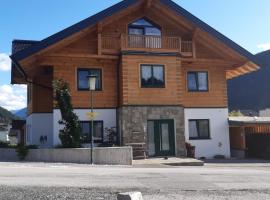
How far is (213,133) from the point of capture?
2739cm

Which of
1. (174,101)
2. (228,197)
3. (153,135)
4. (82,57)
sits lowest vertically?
(228,197)

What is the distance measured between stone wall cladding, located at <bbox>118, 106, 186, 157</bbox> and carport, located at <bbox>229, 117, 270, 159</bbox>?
12.9 ft

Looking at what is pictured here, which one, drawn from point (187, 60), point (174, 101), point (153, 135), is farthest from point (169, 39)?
point (153, 135)

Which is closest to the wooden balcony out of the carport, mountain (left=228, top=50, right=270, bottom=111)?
the carport

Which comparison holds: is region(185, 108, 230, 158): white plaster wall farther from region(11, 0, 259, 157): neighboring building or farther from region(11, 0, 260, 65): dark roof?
region(11, 0, 260, 65): dark roof

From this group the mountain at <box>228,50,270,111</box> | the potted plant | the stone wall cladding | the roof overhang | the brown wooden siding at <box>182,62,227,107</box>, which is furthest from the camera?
the mountain at <box>228,50,270,111</box>

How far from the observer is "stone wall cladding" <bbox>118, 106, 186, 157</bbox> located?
2461 centimetres

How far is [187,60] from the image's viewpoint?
88.1ft

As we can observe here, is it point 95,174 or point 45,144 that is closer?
point 95,174

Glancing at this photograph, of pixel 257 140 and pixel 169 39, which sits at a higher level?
pixel 169 39

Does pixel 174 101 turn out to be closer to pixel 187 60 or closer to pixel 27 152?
pixel 187 60

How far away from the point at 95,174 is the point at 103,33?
12.6 metres

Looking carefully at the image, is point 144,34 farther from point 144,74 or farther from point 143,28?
point 144,74

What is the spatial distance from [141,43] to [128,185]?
14.2 metres
